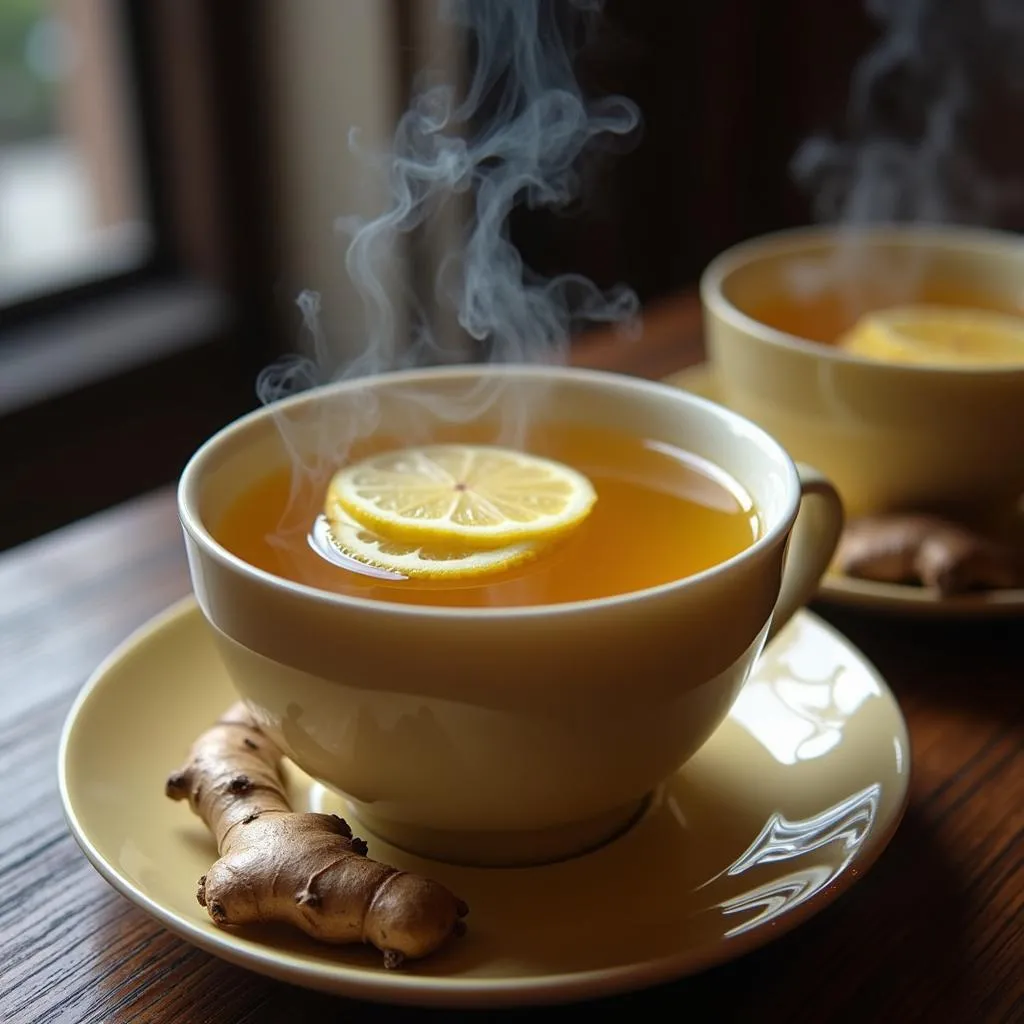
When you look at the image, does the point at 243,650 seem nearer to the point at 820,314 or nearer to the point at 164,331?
the point at 820,314

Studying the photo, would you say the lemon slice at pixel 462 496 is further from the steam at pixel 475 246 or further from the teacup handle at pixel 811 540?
the teacup handle at pixel 811 540

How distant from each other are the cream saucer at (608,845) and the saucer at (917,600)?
74 millimetres

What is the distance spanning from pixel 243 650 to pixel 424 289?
1760 millimetres

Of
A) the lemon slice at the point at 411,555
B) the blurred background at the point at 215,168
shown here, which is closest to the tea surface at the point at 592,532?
the lemon slice at the point at 411,555

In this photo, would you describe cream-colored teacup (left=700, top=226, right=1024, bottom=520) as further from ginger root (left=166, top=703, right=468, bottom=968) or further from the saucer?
ginger root (left=166, top=703, right=468, bottom=968)

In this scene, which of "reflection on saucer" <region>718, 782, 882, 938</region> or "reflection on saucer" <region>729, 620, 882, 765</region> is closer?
"reflection on saucer" <region>718, 782, 882, 938</region>

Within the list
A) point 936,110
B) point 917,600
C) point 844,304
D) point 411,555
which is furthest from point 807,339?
point 936,110

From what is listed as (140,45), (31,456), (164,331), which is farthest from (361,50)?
(31,456)

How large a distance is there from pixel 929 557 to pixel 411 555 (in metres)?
0.45

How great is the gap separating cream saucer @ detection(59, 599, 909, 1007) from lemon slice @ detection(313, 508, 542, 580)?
145 millimetres

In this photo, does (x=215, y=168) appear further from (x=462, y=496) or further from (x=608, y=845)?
(x=608, y=845)

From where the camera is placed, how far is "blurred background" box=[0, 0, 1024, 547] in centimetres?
219

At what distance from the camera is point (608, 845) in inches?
31.0

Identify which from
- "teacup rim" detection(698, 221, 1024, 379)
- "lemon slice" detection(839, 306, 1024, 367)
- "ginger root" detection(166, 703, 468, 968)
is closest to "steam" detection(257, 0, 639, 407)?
"teacup rim" detection(698, 221, 1024, 379)
